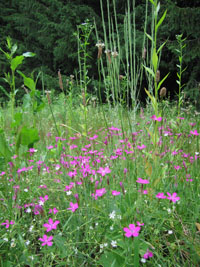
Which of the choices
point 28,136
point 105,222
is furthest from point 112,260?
point 28,136

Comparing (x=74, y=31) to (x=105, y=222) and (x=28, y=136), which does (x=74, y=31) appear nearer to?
(x=28, y=136)

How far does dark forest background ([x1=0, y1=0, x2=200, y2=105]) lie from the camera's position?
502cm

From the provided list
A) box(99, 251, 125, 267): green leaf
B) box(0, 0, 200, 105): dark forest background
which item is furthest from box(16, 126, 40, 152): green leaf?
box(0, 0, 200, 105): dark forest background

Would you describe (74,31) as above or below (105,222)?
above

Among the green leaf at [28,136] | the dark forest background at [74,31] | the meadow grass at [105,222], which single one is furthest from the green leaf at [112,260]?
the dark forest background at [74,31]

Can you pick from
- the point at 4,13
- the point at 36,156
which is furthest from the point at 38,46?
the point at 36,156

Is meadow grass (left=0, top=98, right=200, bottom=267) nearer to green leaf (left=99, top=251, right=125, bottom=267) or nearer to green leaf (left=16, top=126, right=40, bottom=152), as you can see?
green leaf (left=99, top=251, right=125, bottom=267)

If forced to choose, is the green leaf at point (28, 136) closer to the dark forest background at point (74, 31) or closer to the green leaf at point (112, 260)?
the green leaf at point (112, 260)

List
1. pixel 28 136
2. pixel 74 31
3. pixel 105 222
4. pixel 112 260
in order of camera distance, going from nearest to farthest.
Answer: pixel 112 260 < pixel 105 222 < pixel 28 136 < pixel 74 31

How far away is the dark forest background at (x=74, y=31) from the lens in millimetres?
5020

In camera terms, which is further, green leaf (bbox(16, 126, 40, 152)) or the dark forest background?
the dark forest background

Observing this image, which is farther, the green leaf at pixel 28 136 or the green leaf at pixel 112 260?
the green leaf at pixel 28 136

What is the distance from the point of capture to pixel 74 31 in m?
7.01

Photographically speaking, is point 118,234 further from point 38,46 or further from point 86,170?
point 38,46
